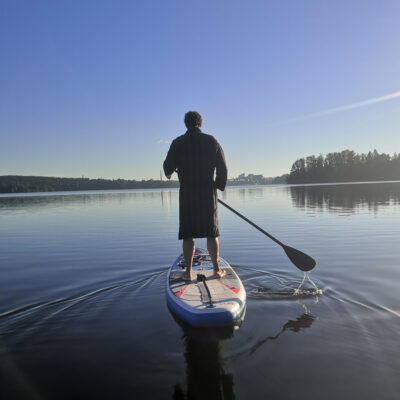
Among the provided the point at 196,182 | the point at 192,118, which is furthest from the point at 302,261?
the point at 192,118

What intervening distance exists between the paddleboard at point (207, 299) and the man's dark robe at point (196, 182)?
33.5 inches

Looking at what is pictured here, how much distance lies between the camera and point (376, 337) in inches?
151

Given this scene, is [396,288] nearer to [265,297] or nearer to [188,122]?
[265,297]

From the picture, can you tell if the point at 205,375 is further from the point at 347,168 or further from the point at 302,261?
the point at 347,168

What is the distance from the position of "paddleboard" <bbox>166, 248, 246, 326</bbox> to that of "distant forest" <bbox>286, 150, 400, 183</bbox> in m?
150

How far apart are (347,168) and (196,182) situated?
152m

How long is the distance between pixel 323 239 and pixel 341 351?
9.09 meters

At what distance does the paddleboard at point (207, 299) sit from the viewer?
4.05m

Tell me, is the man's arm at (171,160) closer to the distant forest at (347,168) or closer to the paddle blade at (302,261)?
the paddle blade at (302,261)

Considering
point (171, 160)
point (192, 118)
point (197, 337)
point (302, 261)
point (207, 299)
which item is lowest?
point (197, 337)

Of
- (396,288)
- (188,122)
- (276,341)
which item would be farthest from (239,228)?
(276,341)

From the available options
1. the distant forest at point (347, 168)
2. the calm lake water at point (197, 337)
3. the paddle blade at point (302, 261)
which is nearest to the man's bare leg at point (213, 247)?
the calm lake water at point (197, 337)

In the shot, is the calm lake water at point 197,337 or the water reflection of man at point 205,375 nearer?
the water reflection of man at point 205,375

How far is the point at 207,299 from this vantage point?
4.54 metres
